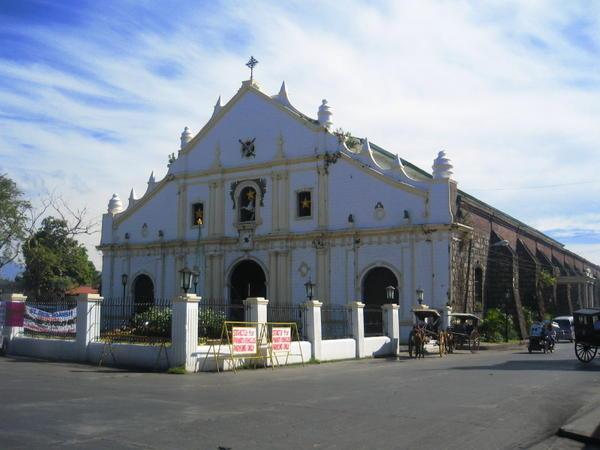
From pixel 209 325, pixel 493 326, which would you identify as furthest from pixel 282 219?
pixel 209 325

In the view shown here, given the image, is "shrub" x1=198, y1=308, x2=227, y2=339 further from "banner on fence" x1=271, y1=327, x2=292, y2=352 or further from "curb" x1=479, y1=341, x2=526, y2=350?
"curb" x1=479, y1=341, x2=526, y2=350

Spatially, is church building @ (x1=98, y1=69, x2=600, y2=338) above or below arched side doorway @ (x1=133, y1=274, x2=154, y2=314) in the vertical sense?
above

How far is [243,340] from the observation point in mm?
18719

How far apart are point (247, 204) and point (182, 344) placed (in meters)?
19.1

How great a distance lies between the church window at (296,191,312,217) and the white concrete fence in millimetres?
9293

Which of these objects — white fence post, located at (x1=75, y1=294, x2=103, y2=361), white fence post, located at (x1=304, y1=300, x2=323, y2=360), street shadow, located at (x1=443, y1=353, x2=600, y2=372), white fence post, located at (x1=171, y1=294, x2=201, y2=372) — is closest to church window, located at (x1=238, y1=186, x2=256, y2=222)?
white fence post, located at (x1=304, y1=300, x2=323, y2=360)

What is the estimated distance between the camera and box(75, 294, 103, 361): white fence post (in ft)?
67.4

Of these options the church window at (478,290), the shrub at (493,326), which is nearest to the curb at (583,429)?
the shrub at (493,326)

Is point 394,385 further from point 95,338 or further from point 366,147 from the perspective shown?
point 366,147

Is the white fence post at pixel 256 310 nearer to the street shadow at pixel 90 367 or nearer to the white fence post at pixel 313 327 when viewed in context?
the white fence post at pixel 313 327

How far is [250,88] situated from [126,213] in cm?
1104

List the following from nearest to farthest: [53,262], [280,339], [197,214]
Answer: [280,339] < [197,214] < [53,262]

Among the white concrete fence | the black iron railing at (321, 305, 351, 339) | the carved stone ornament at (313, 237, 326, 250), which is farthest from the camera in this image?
the carved stone ornament at (313, 237, 326, 250)

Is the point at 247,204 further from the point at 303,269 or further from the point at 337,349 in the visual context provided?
the point at 337,349
